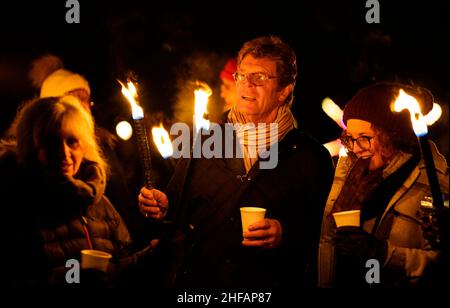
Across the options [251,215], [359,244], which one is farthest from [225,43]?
[359,244]

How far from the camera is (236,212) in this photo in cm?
429

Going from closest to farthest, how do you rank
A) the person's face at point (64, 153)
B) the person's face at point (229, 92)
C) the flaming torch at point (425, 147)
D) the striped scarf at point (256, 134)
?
the flaming torch at point (425, 147)
the person's face at point (64, 153)
the striped scarf at point (256, 134)
the person's face at point (229, 92)

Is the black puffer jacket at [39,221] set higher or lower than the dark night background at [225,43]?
lower

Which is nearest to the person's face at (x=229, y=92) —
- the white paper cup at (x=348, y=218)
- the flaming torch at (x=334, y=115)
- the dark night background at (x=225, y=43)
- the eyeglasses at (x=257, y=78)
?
the dark night background at (x=225, y=43)

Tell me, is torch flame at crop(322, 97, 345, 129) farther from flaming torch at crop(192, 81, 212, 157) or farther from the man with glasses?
flaming torch at crop(192, 81, 212, 157)

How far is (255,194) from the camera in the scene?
4.31 meters

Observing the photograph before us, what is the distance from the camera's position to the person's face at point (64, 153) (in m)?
3.73

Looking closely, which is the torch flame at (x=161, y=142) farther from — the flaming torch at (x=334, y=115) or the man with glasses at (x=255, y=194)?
the flaming torch at (x=334, y=115)

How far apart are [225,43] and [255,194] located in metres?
3.87

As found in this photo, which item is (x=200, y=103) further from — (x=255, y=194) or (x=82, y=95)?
(x=82, y=95)

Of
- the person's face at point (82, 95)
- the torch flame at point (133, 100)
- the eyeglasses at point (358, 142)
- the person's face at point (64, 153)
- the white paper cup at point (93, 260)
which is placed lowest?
the white paper cup at point (93, 260)

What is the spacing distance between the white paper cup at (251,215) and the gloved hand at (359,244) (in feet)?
2.02

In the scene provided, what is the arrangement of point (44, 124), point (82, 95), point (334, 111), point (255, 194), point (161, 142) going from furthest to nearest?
1. point (334, 111)
2. point (82, 95)
3. point (255, 194)
4. point (161, 142)
5. point (44, 124)
